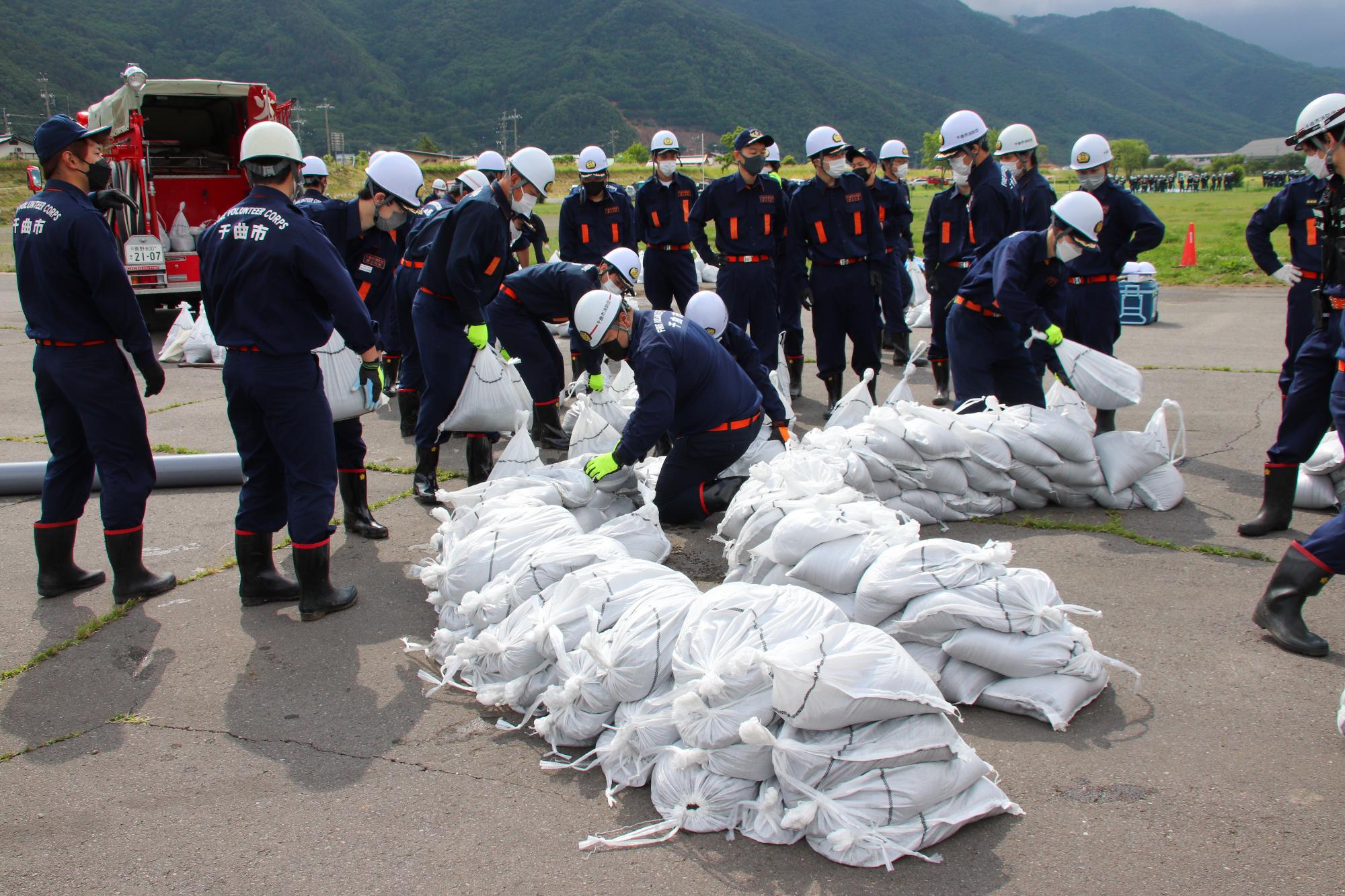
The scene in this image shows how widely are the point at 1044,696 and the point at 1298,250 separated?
4.06m

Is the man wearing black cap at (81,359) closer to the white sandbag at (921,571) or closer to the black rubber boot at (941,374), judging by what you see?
the white sandbag at (921,571)

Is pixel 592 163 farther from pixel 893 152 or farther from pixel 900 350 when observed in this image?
pixel 900 350

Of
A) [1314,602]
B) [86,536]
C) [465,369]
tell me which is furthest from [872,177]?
[86,536]

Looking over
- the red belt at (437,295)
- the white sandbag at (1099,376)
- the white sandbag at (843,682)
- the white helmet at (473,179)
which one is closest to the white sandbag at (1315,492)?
the white sandbag at (1099,376)

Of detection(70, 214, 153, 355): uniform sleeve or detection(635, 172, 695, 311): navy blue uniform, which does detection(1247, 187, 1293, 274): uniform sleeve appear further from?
detection(70, 214, 153, 355): uniform sleeve

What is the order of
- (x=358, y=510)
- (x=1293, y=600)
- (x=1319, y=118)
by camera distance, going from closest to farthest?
(x=1293, y=600), (x=1319, y=118), (x=358, y=510)

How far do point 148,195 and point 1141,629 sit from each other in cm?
1170

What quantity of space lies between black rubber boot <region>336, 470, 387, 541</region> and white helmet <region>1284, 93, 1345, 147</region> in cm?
460

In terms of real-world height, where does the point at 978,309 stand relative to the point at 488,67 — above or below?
below

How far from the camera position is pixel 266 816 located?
2834mm

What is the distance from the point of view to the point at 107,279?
4.12 meters

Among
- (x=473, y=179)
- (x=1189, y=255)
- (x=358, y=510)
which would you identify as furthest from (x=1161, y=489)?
(x=1189, y=255)

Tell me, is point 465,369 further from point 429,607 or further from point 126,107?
point 126,107

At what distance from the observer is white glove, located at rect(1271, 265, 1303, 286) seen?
224 inches
